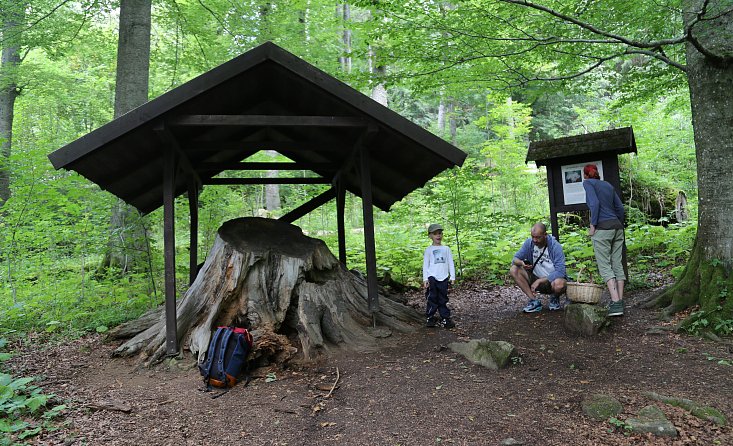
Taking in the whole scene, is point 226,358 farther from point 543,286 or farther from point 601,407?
point 543,286

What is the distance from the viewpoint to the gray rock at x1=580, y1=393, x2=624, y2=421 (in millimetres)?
3451

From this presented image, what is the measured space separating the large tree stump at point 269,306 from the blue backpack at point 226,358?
9.9 inches

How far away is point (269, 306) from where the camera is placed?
564 centimetres

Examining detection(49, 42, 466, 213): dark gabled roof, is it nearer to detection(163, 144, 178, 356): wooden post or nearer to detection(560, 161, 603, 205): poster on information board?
detection(163, 144, 178, 356): wooden post

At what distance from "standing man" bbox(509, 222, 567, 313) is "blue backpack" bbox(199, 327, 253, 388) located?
4.30 meters

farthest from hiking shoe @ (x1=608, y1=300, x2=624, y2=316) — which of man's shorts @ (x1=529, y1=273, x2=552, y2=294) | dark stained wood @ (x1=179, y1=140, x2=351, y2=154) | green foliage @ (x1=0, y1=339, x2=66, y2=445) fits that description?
green foliage @ (x1=0, y1=339, x2=66, y2=445)

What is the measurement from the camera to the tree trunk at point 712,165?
17.8 feet

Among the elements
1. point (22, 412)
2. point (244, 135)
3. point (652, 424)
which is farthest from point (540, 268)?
point (22, 412)

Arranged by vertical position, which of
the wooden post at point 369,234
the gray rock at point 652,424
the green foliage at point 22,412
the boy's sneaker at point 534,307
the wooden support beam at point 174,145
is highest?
the wooden support beam at point 174,145

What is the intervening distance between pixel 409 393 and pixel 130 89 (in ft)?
25.8

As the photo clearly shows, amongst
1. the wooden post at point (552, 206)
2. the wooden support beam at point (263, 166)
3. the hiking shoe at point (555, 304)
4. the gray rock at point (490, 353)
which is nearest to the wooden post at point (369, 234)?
the gray rock at point (490, 353)

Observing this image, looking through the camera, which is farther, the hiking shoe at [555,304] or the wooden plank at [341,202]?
the wooden plank at [341,202]

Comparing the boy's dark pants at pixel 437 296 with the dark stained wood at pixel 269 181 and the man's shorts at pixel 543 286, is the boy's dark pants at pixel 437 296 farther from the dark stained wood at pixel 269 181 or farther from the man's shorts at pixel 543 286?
the dark stained wood at pixel 269 181

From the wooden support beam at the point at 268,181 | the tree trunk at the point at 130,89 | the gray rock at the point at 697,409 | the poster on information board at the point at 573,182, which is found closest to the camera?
the gray rock at the point at 697,409
